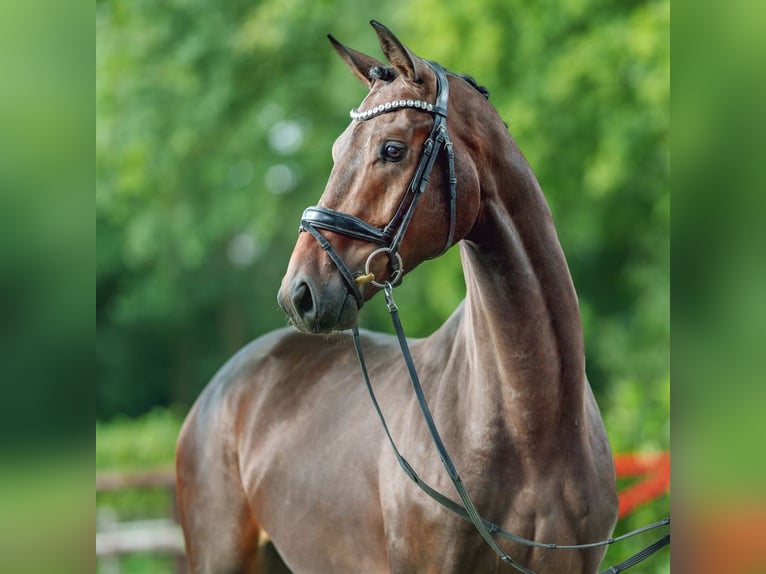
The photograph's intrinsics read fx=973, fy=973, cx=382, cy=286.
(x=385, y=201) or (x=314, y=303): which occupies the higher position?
(x=385, y=201)

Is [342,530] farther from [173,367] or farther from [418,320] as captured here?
[173,367]

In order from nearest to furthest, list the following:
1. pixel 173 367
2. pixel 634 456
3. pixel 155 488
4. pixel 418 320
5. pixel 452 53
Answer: pixel 634 456
pixel 452 53
pixel 155 488
pixel 418 320
pixel 173 367

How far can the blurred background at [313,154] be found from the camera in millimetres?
10367

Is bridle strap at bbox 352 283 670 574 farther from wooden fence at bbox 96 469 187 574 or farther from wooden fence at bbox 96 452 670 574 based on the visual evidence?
wooden fence at bbox 96 469 187 574

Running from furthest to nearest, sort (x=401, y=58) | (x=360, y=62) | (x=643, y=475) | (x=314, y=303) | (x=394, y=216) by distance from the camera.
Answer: (x=643, y=475)
(x=360, y=62)
(x=401, y=58)
(x=394, y=216)
(x=314, y=303)

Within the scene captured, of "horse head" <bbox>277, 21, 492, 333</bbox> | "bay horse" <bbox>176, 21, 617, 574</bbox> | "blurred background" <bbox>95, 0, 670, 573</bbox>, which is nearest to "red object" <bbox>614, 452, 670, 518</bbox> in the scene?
"blurred background" <bbox>95, 0, 670, 573</bbox>

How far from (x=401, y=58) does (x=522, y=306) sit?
31.3 inches

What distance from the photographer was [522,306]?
285 centimetres

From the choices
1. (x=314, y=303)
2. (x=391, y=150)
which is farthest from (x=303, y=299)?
(x=391, y=150)

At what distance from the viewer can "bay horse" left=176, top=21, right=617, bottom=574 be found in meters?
2.65

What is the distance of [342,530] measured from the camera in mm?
3518

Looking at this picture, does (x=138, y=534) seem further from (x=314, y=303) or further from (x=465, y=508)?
(x=314, y=303)
